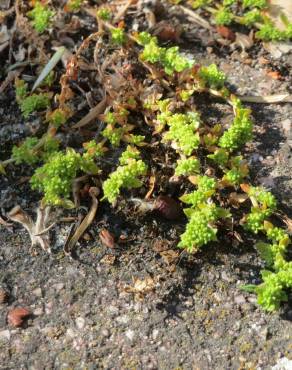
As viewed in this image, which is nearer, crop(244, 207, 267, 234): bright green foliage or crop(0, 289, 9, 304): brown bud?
crop(0, 289, 9, 304): brown bud

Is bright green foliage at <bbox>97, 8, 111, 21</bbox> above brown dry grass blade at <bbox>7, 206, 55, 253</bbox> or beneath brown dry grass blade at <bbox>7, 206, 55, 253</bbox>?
above

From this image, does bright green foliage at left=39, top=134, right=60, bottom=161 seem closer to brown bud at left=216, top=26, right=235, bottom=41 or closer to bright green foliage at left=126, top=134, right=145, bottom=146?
bright green foliage at left=126, top=134, right=145, bottom=146

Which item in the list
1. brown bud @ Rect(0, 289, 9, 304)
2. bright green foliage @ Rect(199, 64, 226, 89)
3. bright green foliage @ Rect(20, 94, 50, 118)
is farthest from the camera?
bright green foliage @ Rect(199, 64, 226, 89)

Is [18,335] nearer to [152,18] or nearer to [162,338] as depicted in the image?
[162,338]

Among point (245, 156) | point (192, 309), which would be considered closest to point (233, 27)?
point (245, 156)

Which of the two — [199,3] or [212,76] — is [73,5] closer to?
[199,3]

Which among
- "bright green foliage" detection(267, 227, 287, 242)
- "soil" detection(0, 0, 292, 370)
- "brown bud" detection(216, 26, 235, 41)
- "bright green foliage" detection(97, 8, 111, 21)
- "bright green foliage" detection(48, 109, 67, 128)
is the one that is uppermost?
"bright green foliage" detection(97, 8, 111, 21)

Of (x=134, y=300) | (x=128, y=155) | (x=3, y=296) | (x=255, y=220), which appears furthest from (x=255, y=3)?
(x=3, y=296)

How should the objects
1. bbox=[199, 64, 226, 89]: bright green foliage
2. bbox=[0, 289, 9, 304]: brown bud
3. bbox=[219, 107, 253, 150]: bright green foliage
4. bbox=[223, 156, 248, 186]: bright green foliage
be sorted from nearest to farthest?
bbox=[0, 289, 9, 304]: brown bud → bbox=[223, 156, 248, 186]: bright green foliage → bbox=[219, 107, 253, 150]: bright green foliage → bbox=[199, 64, 226, 89]: bright green foliage

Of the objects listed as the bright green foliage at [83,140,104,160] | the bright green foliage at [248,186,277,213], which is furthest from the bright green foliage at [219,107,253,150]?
the bright green foliage at [83,140,104,160]
